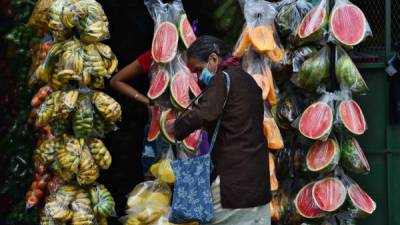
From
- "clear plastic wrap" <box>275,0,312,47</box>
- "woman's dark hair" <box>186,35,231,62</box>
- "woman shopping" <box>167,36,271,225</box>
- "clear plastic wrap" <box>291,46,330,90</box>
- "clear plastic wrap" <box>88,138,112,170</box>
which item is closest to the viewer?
"woman shopping" <box>167,36,271,225</box>

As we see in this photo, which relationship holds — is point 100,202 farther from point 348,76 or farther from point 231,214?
point 348,76

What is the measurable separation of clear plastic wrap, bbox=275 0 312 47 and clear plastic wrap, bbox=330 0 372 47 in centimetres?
29

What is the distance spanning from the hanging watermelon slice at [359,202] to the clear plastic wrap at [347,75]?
2.08 ft

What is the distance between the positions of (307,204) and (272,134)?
0.51 meters

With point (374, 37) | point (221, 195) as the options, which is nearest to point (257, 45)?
point (374, 37)

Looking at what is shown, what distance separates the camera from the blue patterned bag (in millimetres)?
4242

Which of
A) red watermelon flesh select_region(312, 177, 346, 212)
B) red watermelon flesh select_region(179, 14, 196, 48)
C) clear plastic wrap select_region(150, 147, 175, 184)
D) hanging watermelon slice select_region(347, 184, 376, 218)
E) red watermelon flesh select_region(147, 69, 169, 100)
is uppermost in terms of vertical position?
red watermelon flesh select_region(179, 14, 196, 48)

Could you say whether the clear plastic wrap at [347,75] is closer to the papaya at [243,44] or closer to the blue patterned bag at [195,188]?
the papaya at [243,44]

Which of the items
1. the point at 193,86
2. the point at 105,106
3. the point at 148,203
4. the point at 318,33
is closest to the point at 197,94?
the point at 193,86

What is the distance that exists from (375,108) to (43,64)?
234 cm

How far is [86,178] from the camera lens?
4.96 meters

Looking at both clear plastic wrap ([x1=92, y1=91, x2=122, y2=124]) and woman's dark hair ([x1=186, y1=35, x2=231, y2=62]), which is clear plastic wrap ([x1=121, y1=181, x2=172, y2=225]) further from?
woman's dark hair ([x1=186, y1=35, x2=231, y2=62])

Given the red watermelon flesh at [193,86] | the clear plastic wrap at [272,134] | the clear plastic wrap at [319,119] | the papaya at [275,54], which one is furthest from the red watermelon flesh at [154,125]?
the clear plastic wrap at [319,119]

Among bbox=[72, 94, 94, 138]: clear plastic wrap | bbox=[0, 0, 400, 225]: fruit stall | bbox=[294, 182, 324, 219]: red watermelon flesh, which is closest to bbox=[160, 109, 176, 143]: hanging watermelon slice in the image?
bbox=[0, 0, 400, 225]: fruit stall
